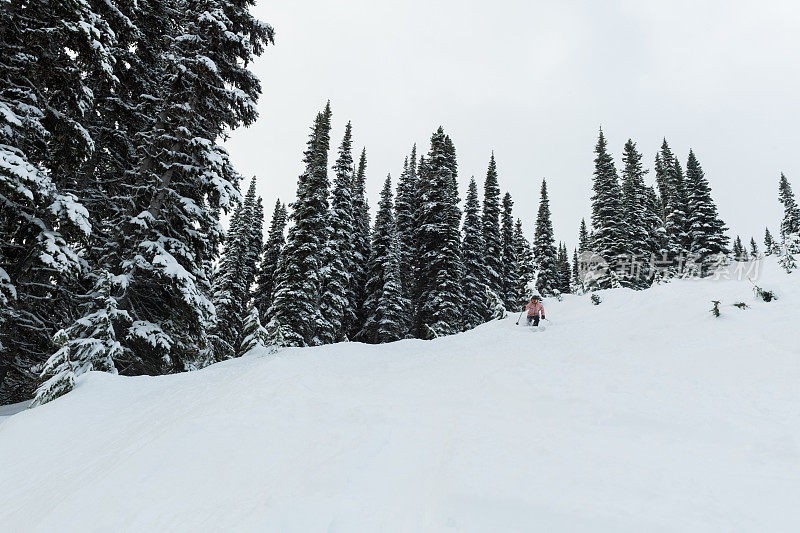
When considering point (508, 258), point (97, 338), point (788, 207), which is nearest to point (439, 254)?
point (508, 258)

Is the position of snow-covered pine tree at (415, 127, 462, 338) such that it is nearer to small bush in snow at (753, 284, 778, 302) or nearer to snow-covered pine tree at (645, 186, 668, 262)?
small bush in snow at (753, 284, 778, 302)

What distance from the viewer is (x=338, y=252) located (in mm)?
29188

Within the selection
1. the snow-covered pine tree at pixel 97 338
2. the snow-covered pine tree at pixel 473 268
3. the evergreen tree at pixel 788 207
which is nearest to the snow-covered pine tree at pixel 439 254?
the snow-covered pine tree at pixel 473 268

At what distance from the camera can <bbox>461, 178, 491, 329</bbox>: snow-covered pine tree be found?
3500 cm

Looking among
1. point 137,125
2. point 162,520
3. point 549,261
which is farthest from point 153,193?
point 549,261

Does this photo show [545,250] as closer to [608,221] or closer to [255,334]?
→ [608,221]

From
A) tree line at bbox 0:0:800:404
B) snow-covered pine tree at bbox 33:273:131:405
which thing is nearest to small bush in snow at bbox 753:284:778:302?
tree line at bbox 0:0:800:404

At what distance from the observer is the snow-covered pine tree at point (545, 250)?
140 feet

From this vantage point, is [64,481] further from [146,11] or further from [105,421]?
[146,11]

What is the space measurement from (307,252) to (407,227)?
45.8ft

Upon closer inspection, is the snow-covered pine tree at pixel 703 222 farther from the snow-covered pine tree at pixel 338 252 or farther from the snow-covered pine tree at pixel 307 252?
the snow-covered pine tree at pixel 307 252

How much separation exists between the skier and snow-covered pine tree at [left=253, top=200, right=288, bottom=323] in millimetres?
31586

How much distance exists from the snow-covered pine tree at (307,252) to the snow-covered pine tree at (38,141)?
14507 mm

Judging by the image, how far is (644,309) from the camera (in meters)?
12.9
